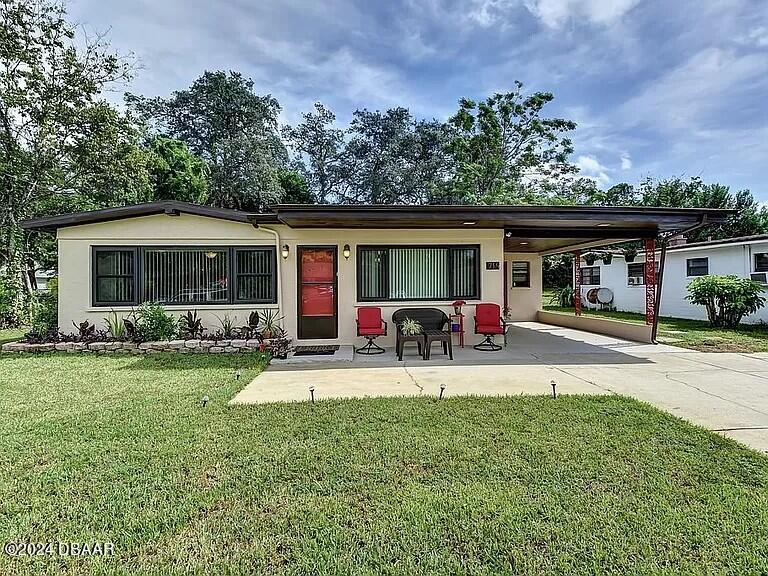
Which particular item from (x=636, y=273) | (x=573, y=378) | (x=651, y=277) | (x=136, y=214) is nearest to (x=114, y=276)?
(x=136, y=214)

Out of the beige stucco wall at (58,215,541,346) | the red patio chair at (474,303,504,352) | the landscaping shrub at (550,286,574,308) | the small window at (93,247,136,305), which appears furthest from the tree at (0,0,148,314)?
the landscaping shrub at (550,286,574,308)

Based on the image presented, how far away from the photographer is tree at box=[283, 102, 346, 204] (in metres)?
33.6

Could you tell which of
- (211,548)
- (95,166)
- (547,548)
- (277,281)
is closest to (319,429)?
(211,548)

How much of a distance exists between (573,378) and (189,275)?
7.29 m

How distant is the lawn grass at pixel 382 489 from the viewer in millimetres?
2236

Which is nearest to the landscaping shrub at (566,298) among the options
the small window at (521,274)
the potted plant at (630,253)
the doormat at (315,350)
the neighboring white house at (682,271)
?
A: the neighboring white house at (682,271)

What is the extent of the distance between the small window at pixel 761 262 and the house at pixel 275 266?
731cm

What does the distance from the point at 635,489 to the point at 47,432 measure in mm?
4579

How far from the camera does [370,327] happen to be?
8.42 metres

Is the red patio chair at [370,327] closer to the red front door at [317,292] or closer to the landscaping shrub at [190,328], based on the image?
the red front door at [317,292]

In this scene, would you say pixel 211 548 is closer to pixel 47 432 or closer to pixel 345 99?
pixel 47 432

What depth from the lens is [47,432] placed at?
13.0ft

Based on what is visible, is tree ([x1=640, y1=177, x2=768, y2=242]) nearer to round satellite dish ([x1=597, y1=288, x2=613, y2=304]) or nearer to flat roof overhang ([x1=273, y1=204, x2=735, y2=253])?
round satellite dish ([x1=597, y1=288, x2=613, y2=304])

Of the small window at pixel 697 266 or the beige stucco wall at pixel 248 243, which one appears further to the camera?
the small window at pixel 697 266
